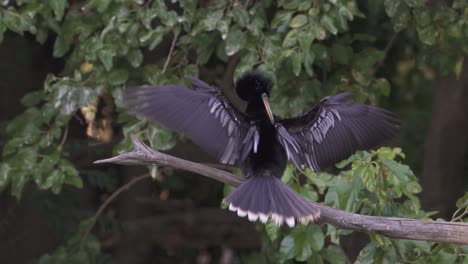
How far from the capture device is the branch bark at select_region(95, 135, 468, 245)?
3160mm

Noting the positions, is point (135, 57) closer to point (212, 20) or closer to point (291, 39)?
point (212, 20)

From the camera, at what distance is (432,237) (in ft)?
10.4

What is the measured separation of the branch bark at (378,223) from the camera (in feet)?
10.4

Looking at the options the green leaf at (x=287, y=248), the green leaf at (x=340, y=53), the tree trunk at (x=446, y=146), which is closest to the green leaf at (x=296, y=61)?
the green leaf at (x=340, y=53)

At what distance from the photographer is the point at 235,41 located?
4.05 metres

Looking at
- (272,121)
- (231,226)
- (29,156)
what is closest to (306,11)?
(272,121)

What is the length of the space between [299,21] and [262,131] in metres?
0.59

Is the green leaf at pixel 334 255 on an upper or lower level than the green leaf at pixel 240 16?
lower

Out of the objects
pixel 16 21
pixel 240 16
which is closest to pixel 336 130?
pixel 240 16

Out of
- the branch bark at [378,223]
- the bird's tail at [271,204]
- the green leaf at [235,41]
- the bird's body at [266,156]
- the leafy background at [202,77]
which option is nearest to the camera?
the branch bark at [378,223]

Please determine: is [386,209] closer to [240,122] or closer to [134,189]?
[240,122]

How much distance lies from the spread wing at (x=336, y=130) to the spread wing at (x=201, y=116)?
182mm

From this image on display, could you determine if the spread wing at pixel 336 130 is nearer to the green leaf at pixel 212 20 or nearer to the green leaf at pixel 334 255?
the green leaf at pixel 334 255

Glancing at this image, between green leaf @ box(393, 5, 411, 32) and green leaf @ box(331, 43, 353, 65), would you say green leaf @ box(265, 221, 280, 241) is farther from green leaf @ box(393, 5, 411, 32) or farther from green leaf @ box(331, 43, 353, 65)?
green leaf @ box(393, 5, 411, 32)
